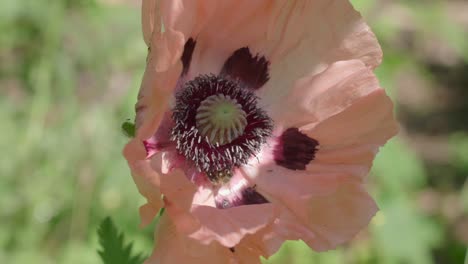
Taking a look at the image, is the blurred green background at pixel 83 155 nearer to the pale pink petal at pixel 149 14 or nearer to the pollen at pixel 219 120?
the pollen at pixel 219 120

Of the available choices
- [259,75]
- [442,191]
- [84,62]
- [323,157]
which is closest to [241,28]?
[259,75]

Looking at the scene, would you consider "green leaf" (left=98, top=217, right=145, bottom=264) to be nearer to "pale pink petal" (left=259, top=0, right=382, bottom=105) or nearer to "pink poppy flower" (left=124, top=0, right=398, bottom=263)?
"pink poppy flower" (left=124, top=0, right=398, bottom=263)

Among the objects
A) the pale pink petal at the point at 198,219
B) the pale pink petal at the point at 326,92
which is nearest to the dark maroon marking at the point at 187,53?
the pale pink petal at the point at 326,92

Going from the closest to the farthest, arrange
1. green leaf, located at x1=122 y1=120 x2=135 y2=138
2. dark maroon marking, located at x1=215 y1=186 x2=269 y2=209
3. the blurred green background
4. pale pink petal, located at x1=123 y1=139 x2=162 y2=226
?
pale pink petal, located at x1=123 y1=139 x2=162 y2=226, green leaf, located at x1=122 y1=120 x2=135 y2=138, dark maroon marking, located at x1=215 y1=186 x2=269 y2=209, the blurred green background

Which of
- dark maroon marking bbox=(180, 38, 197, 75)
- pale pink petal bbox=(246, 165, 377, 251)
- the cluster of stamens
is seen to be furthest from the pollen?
pale pink petal bbox=(246, 165, 377, 251)

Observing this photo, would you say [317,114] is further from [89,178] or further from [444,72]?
[444,72]

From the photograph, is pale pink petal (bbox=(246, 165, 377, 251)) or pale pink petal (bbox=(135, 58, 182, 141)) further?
pale pink petal (bbox=(246, 165, 377, 251))

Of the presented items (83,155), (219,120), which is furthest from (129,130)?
(83,155)

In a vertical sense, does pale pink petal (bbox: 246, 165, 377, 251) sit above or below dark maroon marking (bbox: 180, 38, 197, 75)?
below

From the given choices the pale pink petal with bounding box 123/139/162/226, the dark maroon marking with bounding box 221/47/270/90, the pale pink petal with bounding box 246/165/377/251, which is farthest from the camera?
the dark maroon marking with bounding box 221/47/270/90
